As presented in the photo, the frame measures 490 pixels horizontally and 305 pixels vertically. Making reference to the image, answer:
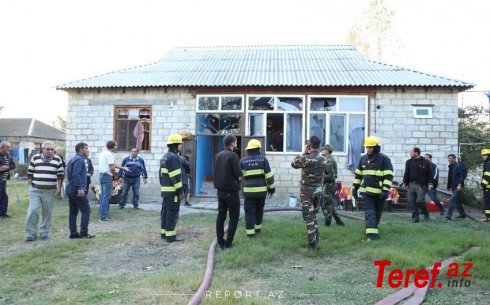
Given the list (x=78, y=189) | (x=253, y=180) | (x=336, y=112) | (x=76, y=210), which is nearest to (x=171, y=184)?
(x=253, y=180)

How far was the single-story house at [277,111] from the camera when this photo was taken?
39.3ft

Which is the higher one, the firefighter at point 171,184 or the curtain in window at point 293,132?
the curtain in window at point 293,132

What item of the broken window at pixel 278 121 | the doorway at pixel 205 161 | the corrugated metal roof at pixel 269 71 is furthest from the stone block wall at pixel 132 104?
the broken window at pixel 278 121

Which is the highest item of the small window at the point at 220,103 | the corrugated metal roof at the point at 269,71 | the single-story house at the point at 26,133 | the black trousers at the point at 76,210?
the corrugated metal roof at the point at 269,71

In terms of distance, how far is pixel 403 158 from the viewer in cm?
1195

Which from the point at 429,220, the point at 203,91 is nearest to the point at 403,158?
the point at 429,220

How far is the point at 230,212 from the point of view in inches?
247

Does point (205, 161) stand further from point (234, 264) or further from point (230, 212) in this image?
point (234, 264)

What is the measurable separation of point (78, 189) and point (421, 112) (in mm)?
9976

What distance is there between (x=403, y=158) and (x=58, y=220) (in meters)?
9.70

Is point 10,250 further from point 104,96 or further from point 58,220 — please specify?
point 104,96

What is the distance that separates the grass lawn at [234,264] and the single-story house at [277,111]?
4191mm

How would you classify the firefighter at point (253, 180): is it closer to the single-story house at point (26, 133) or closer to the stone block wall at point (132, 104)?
the stone block wall at point (132, 104)

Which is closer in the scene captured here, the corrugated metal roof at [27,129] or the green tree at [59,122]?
the corrugated metal roof at [27,129]
